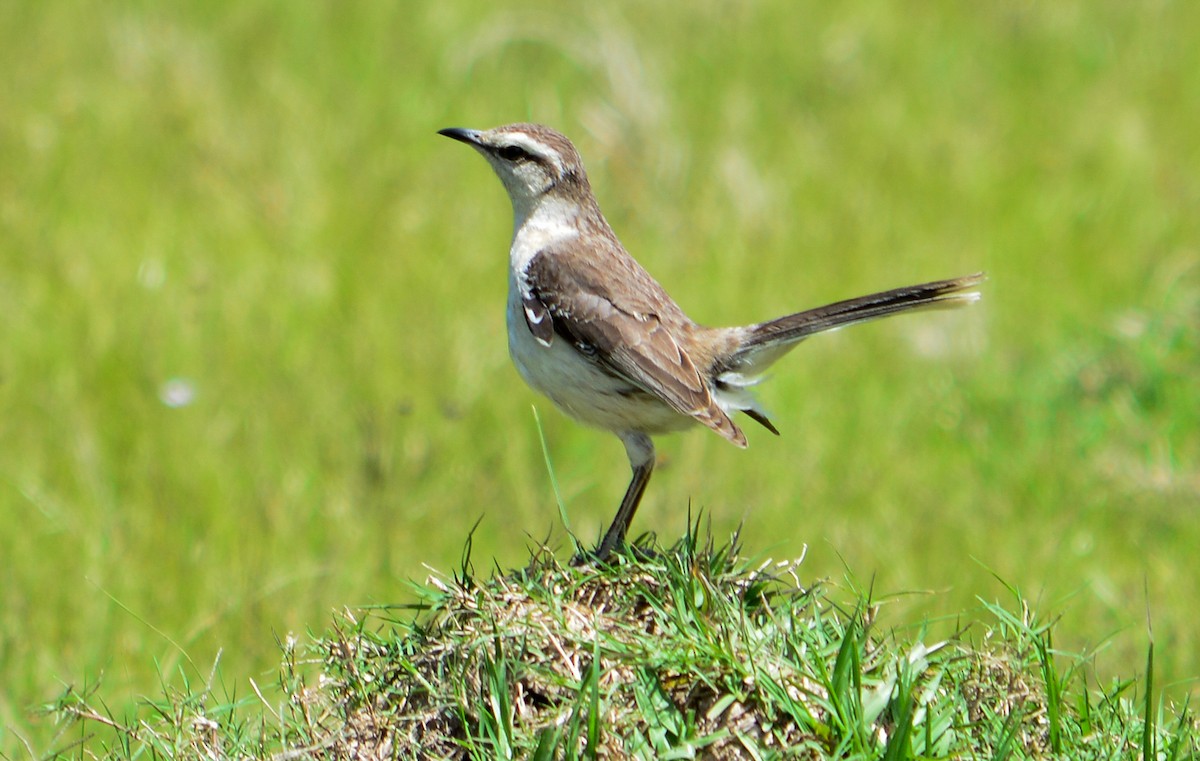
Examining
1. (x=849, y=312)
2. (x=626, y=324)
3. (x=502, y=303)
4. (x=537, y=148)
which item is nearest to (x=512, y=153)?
(x=537, y=148)

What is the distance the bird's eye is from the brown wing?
46cm

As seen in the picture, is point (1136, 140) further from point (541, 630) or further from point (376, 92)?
point (541, 630)

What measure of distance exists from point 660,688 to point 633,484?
170cm

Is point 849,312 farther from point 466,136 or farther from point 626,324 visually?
point 466,136

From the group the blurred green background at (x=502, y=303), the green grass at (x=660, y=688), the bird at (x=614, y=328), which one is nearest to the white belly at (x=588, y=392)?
the bird at (x=614, y=328)

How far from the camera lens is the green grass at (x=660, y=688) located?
131 inches

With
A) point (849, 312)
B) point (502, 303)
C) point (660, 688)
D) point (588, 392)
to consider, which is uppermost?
point (849, 312)

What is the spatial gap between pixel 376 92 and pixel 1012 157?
5008 mm

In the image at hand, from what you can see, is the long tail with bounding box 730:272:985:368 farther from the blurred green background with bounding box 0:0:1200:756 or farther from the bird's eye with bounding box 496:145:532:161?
the blurred green background with bounding box 0:0:1200:756

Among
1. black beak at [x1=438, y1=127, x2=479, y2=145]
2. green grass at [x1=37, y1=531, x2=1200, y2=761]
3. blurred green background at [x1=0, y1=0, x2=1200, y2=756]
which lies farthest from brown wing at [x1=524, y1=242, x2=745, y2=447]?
green grass at [x1=37, y1=531, x2=1200, y2=761]

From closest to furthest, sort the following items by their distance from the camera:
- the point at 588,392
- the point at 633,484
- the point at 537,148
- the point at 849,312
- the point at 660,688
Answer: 1. the point at 660,688
2. the point at 633,484
3. the point at 588,392
4. the point at 849,312
5. the point at 537,148

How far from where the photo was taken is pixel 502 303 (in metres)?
9.31

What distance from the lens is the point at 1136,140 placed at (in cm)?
1205

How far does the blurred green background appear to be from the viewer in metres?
6.76
